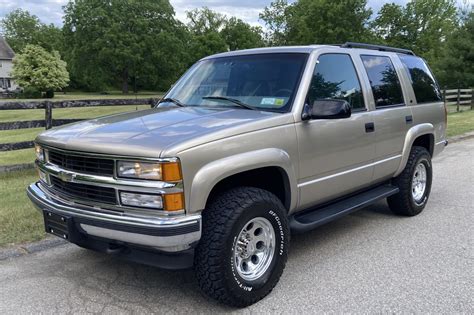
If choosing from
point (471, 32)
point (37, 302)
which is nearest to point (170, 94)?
point (37, 302)

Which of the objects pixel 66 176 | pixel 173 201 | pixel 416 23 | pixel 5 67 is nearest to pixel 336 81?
pixel 173 201

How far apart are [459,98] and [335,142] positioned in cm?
2296

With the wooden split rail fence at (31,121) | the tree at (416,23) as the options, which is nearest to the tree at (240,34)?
the tree at (416,23)

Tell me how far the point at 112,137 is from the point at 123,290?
1.31 m

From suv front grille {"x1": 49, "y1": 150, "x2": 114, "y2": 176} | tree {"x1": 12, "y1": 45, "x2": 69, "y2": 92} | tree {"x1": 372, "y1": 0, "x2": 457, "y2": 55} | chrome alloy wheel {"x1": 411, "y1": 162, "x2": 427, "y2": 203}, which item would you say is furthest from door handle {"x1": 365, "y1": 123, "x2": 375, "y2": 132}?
tree {"x1": 372, "y1": 0, "x2": 457, "y2": 55}

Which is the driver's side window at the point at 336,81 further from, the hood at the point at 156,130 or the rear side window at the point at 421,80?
the rear side window at the point at 421,80

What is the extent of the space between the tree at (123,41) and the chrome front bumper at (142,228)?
2389 inches

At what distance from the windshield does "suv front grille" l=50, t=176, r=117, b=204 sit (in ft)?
4.77

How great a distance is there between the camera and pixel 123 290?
12.2 feet

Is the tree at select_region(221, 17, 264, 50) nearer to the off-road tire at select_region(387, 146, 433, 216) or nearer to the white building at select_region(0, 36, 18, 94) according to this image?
the white building at select_region(0, 36, 18, 94)

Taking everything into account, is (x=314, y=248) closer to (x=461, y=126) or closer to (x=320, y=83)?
(x=320, y=83)

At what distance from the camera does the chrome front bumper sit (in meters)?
2.91

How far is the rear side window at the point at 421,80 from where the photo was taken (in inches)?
225

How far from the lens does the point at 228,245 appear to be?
10.5 ft
